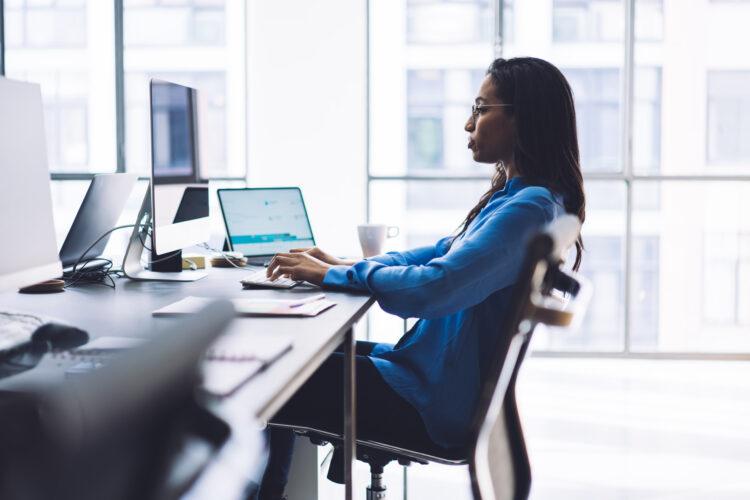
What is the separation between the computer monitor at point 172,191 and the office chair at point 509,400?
622 mm

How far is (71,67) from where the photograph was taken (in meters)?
6.23

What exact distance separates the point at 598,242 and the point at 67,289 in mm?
4558

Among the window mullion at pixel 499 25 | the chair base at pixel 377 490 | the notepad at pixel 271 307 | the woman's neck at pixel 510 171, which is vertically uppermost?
the window mullion at pixel 499 25

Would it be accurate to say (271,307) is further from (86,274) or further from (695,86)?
(695,86)

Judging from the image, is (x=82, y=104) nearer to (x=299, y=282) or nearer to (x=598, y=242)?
(x=598, y=242)

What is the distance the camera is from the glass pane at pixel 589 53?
15.4ft

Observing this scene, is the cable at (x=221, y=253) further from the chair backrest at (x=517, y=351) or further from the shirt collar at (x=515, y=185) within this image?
the chair backrest at (x=517, y=351)

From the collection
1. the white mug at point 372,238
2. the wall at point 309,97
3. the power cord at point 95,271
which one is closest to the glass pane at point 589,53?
the wall at point 309,97

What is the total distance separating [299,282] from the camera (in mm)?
1916

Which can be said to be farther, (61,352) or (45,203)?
(45,203)

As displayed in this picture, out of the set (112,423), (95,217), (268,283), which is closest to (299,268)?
(268,283)

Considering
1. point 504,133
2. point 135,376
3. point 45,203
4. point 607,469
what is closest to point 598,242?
point 607,469

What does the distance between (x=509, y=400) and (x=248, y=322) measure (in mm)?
516

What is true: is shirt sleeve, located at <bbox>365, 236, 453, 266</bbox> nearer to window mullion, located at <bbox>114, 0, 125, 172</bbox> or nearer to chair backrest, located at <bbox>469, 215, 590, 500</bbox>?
chair backrest, located at <bbox>469, 215, 590, 500</bbox>
